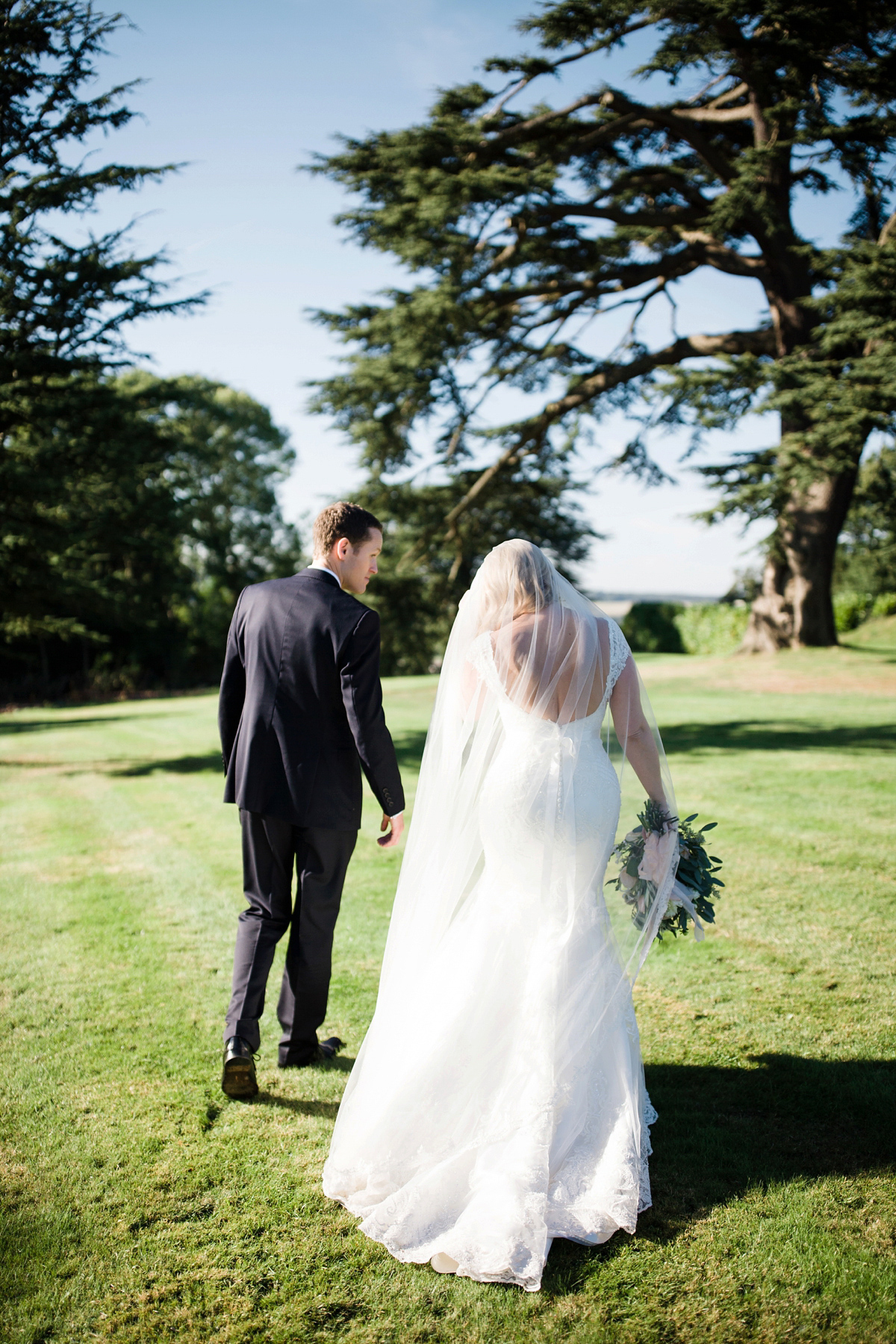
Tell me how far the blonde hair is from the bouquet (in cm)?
89

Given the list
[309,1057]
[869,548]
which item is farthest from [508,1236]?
[869,548]

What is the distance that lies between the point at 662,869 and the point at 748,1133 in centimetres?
97

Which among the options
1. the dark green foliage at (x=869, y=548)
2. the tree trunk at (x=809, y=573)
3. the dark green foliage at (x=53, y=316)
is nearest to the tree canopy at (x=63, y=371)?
the dark green foliage at (x=53, y=316)

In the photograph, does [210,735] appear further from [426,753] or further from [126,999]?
[426,753]

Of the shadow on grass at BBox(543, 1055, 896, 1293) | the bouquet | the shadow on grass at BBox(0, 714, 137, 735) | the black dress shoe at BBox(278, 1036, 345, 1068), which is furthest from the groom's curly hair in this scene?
the shadow on grass at BBox(0, 714, 137, 735)

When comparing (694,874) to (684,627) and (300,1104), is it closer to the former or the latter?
(300,1104)

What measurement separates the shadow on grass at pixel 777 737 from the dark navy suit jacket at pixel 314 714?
25.3ft

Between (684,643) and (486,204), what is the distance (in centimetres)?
2077

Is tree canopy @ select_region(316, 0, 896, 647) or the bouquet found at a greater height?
tree canopy @ select_region(316, 0, 896, 647)

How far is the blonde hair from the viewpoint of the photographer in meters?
3.02

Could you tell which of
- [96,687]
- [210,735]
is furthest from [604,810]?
[96,687]

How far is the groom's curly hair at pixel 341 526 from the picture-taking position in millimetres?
3557

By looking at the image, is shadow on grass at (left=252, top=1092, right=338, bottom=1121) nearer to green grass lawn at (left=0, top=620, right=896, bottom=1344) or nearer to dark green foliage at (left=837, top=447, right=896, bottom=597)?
green grass lawn at (left=0, top=620, right=896, bottom=1344)

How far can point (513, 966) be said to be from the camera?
9.52ft
